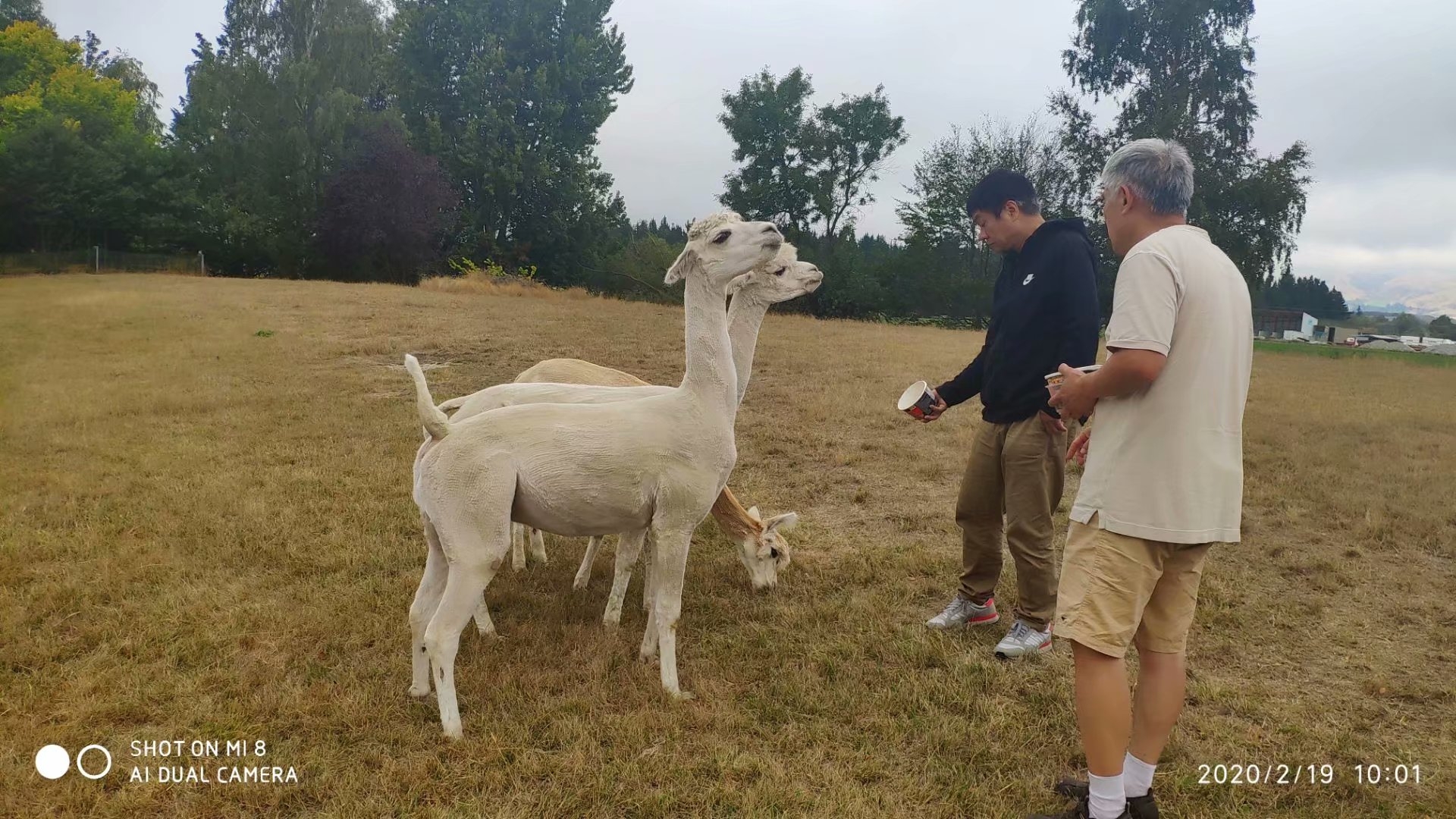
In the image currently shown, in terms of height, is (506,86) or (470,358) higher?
(506,86)

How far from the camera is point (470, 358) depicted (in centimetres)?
1465

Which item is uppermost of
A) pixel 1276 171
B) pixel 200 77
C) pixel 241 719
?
pixel 200 77

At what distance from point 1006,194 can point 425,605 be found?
12.7ft

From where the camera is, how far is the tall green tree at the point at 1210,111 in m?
28.3

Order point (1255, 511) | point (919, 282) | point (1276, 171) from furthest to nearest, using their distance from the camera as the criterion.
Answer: point (919, 282), point (1276, 171), point (1255, 511)

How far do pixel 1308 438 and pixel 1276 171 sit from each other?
23265 mm

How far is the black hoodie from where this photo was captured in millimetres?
4242

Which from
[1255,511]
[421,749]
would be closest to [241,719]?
[421,749]

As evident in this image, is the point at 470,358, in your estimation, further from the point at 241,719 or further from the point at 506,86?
the point at 506,86

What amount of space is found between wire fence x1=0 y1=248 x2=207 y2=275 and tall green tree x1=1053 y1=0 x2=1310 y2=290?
42.0 metres

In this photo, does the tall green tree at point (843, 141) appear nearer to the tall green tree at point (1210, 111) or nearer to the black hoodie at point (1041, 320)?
the tall green tree at point (1210, 111)

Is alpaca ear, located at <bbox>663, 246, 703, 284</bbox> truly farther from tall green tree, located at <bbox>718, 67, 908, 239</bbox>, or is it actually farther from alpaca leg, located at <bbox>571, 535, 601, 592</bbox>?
tall green tree, located at <bbox>718, 67, 908, 239</bbox>

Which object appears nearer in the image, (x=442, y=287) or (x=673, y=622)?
(x=673, y=622)

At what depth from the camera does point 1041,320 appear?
431 cm
